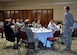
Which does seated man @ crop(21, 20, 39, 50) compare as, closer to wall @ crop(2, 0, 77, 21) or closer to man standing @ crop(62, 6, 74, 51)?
man standing @ crop(62, 6, 74, 51)

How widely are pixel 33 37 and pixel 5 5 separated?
25.8ft

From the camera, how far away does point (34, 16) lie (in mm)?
12836

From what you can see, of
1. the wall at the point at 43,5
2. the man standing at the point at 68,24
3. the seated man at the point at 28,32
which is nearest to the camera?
the seated man at the point at 28,32

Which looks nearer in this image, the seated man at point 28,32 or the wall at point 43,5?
the seated man at point 28,32

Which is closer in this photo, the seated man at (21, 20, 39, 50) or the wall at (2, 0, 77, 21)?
the seated man at (21, 20, 39, 50)

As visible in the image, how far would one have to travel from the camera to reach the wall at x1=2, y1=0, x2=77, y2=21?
11677mm

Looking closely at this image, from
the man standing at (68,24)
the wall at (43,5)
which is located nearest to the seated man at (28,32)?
the man standing at (68,24)

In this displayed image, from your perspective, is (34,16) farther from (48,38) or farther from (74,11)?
(48,38)

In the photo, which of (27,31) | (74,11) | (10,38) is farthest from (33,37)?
(74,11)

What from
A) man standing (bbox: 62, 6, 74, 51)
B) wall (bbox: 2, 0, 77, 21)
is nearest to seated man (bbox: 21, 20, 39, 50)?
man standing (bbox: 62, 6, 74, 51)

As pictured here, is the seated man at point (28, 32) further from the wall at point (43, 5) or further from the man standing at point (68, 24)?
the wall at point (43, 5)

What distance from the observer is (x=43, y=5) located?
40.3ft

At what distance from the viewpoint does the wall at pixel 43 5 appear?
11677 millimetres

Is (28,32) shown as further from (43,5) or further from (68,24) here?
(43,5)
